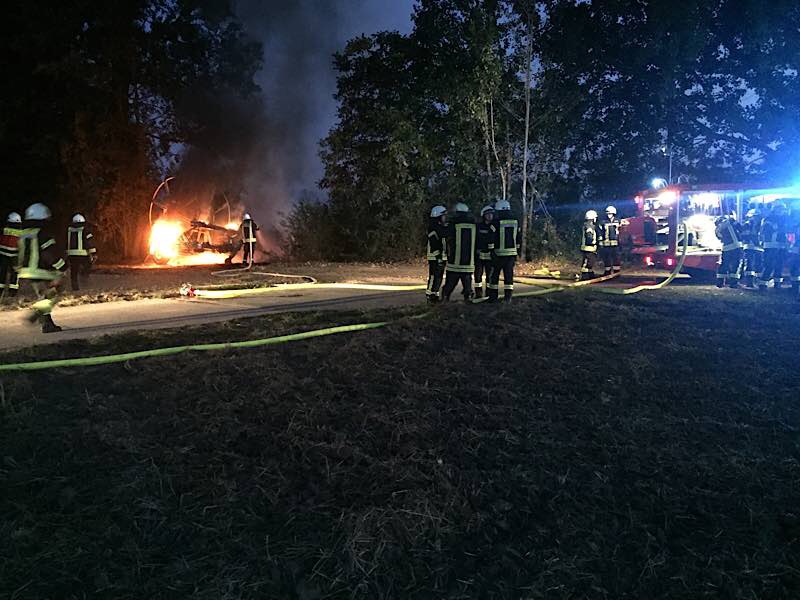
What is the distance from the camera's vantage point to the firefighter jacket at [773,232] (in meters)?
11.6

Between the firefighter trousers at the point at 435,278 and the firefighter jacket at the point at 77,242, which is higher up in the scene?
the firefighter jacket at the point at 77,242

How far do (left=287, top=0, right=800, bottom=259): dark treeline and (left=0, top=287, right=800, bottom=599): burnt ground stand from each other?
15927 mm

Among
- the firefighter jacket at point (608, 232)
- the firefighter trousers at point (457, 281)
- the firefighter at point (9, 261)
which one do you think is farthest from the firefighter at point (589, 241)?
the firefighter at point (9, 261)

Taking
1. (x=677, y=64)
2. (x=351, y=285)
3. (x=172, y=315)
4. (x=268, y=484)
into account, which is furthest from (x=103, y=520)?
(x=677, y=64)

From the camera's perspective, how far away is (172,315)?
8633mm

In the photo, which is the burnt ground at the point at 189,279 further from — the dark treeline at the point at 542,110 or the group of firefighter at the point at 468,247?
the group of firefighter at the point at 468,247

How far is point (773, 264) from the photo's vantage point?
11852mm

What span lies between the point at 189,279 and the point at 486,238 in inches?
329

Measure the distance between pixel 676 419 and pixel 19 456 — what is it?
4095 mm

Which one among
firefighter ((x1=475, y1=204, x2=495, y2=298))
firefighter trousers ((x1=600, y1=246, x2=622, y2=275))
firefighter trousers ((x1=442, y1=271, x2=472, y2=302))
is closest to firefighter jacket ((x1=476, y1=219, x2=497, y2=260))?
firefighter ((x1=475, y1=204, x2=495, y2=298))

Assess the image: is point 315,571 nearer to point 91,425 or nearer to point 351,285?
point 91,425

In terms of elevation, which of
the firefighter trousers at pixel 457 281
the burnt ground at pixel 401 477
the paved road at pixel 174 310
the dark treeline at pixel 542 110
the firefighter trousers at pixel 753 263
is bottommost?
the burnt ground at pixel 401 477

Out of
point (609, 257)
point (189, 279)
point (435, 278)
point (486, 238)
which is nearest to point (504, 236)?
point (486, 238)

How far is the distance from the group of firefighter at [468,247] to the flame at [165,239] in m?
15.6
